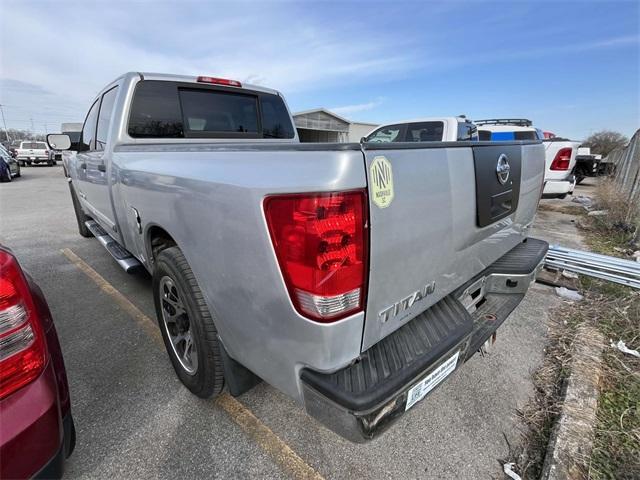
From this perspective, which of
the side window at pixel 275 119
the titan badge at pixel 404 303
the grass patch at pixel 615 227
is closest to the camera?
the titan badge at pixel 404 303

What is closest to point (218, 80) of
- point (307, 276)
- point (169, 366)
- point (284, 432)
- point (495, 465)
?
point (169, 366)

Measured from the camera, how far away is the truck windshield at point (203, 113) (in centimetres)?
305

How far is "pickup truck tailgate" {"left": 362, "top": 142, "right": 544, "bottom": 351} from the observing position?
4.22 feet

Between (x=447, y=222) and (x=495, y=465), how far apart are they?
1.36m

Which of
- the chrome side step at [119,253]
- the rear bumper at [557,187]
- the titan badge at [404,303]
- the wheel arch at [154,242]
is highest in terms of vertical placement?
the wheel arch at [154,242]

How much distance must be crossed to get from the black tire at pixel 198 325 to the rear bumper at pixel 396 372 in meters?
0.74

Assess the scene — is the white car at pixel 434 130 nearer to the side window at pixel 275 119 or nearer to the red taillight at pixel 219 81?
the side window at pixel 275 119

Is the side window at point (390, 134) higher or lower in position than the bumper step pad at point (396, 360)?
higher

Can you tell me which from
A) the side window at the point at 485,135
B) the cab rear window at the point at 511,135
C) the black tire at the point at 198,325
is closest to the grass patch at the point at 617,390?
the black tire at the point at 198,325

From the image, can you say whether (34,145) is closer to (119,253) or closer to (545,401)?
(119,253)

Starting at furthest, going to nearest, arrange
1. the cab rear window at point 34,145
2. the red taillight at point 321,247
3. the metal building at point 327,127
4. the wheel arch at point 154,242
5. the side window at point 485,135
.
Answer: the metal building at point 327,127 → the cab rear window at point 34,145 → the side window at point 485,135 → the wheel arch at point 154,242 → the red taillight at point 321,247

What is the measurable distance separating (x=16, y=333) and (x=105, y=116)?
10.0 ft

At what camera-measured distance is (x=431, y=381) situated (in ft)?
4.91

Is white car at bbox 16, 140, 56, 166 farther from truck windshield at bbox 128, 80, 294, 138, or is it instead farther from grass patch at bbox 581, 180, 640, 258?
grass patch at bbox 581, 180, 640, 258
